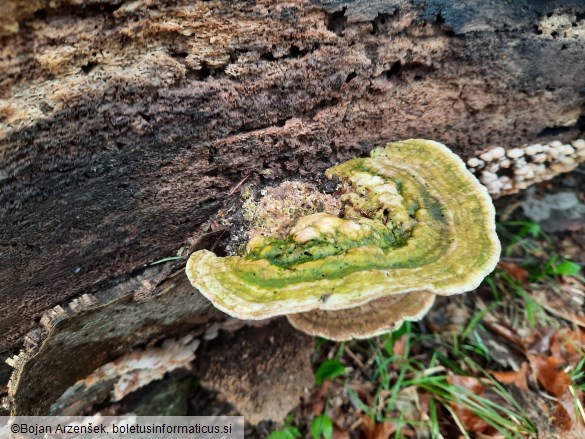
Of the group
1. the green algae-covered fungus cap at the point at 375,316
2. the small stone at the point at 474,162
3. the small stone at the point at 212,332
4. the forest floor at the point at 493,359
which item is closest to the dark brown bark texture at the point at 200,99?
the small stone at the point at 474,162

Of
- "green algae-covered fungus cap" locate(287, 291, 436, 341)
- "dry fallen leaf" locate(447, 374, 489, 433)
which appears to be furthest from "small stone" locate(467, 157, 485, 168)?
"dry fallen leaf" locate(447, 374, 489, 433)

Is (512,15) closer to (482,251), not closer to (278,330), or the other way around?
(482,251)

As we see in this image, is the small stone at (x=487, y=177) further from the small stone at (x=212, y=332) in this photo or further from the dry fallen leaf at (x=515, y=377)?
the small stone at (x=212, y=332)

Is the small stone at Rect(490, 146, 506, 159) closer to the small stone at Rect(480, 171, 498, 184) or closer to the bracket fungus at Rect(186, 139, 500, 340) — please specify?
the small stone at Rect(480, 171, 498, 184)

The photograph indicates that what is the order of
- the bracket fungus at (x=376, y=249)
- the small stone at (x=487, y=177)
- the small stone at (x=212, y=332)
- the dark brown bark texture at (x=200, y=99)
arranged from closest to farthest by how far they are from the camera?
the dark brown bark texture at (x=200, y=99) < the bracket fungus at (x=376, y=249) < the small stone at (x=487, y=177) < the small stone at (x=212, y=332)

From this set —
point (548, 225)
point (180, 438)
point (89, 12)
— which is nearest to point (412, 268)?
point (89, 12)

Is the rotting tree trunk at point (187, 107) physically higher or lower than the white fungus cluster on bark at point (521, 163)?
higher

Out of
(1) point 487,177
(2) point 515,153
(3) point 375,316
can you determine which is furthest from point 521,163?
(3) point 375,316
